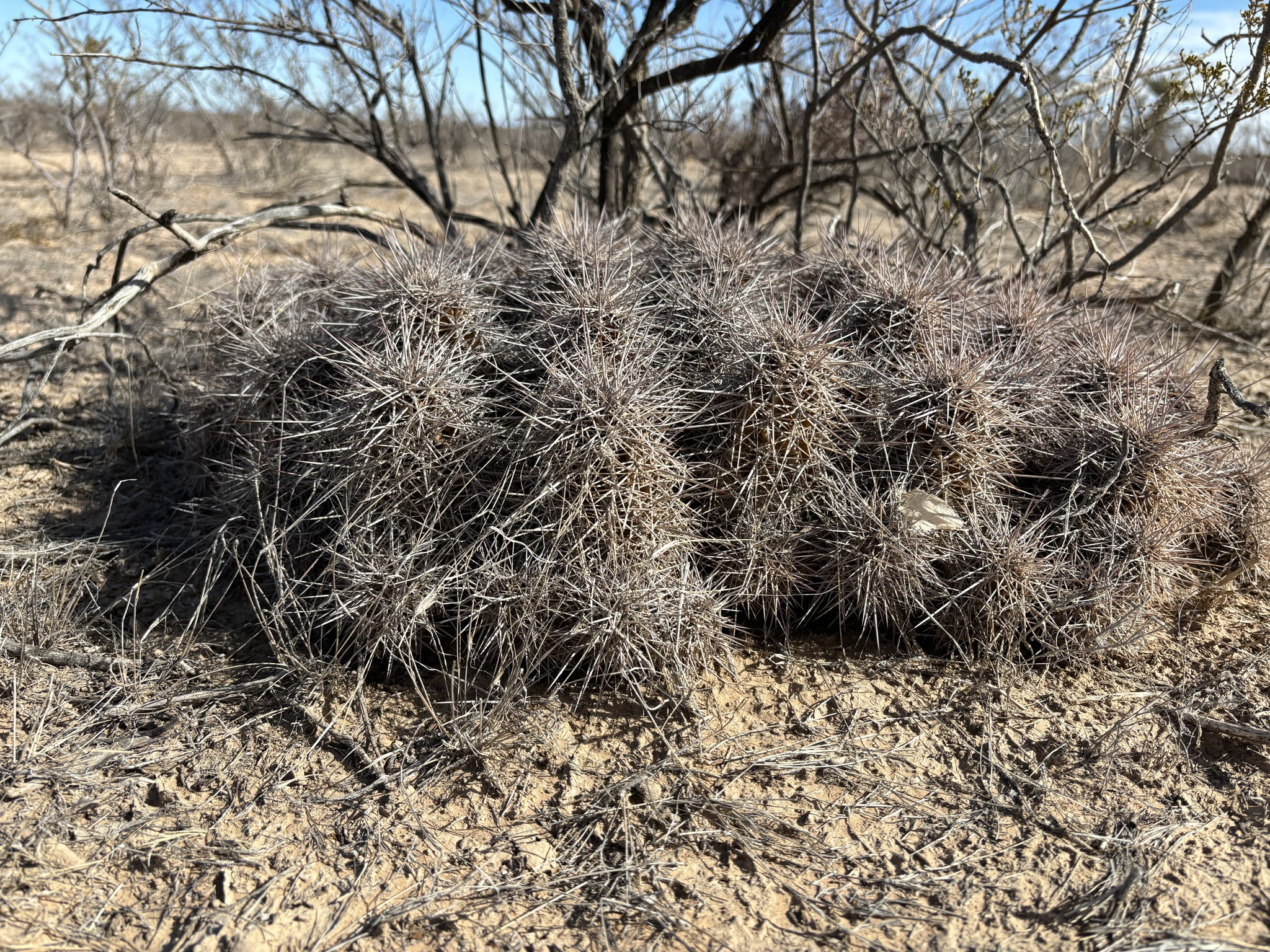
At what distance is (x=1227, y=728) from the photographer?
2.74 m

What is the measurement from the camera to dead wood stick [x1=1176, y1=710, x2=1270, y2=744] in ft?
8.86

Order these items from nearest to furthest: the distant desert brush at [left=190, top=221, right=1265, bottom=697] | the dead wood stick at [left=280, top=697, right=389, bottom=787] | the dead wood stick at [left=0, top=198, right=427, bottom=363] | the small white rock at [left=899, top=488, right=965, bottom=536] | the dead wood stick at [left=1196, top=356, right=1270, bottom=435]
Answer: the dead wood stick at [left=280, top=697, right=389, bottom=787]
the distant desert brush at [left=190, top=221, right=1265, bottom=697]
the small white rock at [left=899, top=488, right=965, bottom=536]
the dead wood stick at [left=1196, top=356, right=1270, bottom=435]
the dead wood stick at [left=0, top=198, right=427, bottom=363]

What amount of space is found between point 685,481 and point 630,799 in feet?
3.17

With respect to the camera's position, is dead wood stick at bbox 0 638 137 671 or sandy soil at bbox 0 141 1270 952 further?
dead wood stick at bbox 0 638 137 671

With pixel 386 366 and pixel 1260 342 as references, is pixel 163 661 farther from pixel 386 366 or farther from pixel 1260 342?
pixel 1260 342

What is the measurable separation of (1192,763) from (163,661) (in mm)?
3199

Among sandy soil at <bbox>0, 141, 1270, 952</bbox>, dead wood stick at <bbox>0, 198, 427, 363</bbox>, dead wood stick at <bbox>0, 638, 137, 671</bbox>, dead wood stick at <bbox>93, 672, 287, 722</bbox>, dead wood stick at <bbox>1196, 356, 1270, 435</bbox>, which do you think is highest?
dead wood stick at <bbox>0, 198, 427, 363</bbox>

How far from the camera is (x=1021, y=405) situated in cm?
311

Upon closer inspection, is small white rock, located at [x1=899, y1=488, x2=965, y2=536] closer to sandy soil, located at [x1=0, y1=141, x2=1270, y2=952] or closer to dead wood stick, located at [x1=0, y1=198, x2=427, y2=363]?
sandy soil, located at [x1=0, y1=141, x2=1270, y2=952]

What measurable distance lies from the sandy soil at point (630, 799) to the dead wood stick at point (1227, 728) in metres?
0.01

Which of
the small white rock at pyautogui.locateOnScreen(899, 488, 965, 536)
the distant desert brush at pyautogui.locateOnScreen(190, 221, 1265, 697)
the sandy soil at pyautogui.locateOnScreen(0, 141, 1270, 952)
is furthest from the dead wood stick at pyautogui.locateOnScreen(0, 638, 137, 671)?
the small white rock at pyautogui.locateOnScreen(899, 488, 965, 536)

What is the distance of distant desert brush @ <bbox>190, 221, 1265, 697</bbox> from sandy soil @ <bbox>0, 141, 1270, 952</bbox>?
180 millimetres

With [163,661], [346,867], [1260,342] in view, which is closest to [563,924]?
[346,867]

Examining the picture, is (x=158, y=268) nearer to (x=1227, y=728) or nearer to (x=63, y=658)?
(x=63, y=658)
